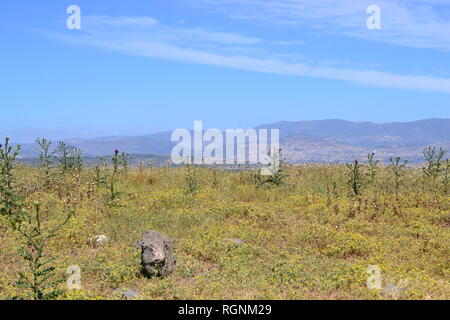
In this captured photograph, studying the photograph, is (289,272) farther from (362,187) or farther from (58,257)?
(362,187)

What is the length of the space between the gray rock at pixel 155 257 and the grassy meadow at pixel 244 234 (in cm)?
27

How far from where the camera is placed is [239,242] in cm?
1035

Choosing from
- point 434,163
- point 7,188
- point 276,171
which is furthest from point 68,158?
point 434,163

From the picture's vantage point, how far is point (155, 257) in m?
7.82

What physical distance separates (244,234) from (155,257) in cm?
351

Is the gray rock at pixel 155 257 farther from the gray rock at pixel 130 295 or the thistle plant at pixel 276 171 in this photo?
the thistle plant at pixel 276 171

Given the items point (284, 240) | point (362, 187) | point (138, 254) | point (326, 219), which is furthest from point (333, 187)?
point (138, 254)

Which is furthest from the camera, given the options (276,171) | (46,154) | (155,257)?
(276,171)

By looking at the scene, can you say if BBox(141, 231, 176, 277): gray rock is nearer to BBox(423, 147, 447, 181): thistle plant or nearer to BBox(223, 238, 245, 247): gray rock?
BBox(223, 238, 245, 247): gray rock

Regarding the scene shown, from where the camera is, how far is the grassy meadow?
738 centimetres

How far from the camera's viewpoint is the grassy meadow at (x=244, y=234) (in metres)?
7.38
